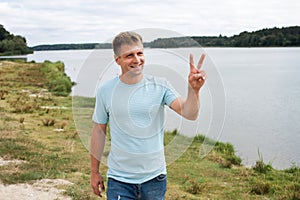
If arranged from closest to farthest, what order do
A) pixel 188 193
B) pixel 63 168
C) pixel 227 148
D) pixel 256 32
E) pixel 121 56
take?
pixel 121 56 → pixel 188 193 → pixel 63 168 → pixel 227 148 → pixel 256 32

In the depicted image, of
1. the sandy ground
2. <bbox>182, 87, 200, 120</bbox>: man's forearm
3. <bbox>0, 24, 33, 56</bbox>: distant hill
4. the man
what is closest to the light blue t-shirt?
the man

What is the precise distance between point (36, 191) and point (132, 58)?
308 cm

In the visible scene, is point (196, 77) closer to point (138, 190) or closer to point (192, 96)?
point (192, 96)

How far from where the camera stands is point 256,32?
177 feet

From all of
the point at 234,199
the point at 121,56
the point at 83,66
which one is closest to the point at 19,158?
the point at 234,199

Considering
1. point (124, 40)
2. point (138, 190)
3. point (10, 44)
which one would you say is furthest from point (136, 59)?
point (10, 44)

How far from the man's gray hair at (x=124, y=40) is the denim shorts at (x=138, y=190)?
29.0 inches

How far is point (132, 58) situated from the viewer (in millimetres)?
2219

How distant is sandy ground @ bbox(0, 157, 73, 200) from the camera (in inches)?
179

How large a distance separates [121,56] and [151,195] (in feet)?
2.61

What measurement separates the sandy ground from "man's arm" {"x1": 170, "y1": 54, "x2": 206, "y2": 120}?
2820mm

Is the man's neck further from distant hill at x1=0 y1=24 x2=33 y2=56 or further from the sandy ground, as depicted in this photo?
distant hill at x1=0 y1=24 x2=33 y2=56

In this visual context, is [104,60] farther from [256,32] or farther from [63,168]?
[256,32]

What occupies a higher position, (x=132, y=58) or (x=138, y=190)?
(x=132, y=58)
